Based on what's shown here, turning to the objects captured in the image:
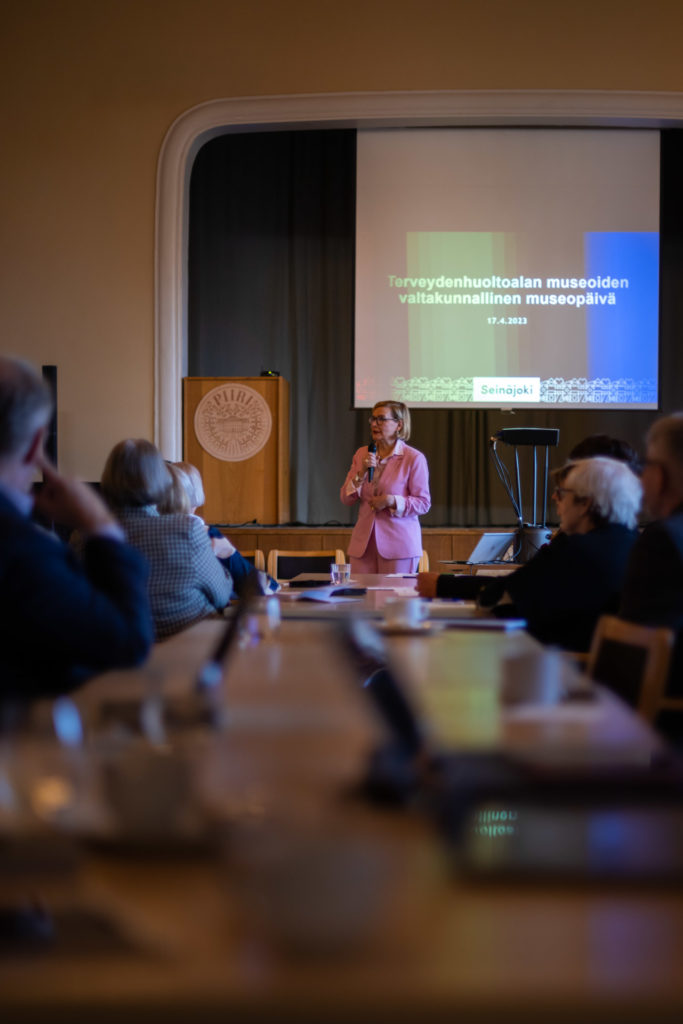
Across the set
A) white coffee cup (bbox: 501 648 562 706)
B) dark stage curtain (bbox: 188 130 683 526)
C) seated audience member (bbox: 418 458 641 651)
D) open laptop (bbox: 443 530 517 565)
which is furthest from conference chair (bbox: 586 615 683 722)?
dark stage curtain (bbox: 188 130 683 526)

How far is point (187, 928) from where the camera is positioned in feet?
2.33

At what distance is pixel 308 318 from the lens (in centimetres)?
826

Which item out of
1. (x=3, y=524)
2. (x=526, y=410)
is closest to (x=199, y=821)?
(x=3, y=524)

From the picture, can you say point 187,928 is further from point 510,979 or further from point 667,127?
point 667,127

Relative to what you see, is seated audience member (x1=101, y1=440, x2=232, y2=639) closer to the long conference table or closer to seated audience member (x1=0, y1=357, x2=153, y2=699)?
seated audience member (x1=0, y1=357, x2=153, y2=699)

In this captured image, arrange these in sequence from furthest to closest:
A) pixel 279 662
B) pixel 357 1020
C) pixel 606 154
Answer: pixel 606 154 < pixel 279 662 < pixel 357 1020

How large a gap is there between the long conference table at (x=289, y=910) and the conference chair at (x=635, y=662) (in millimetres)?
951

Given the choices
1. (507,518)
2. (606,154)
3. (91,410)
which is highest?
(606,154)

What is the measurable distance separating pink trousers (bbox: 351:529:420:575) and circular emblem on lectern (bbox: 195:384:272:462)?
6.42 ft

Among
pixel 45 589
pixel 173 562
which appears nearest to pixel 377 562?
pixel 173 562

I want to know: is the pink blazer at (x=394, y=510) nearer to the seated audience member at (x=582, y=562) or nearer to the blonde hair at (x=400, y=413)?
the blonde hair at (x=400, y=413)

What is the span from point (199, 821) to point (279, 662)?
108 cm

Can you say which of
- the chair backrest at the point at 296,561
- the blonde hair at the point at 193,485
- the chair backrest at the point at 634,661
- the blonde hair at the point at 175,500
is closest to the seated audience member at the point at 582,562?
the chair backrest at the point at 634,661

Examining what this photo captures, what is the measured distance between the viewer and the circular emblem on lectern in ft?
23.9
